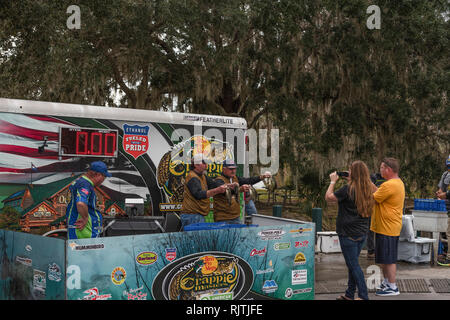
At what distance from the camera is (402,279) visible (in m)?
8.92

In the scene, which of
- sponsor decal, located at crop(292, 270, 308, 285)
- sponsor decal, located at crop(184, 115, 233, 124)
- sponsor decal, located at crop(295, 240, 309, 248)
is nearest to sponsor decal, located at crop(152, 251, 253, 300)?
sponsor decal, located at crop(292, 270, 308, 285)

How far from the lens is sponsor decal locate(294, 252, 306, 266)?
249 inches

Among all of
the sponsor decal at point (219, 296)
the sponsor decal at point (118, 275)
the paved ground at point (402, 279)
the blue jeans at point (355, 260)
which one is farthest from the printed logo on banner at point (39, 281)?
Result: the paved ground at point (402, 279)

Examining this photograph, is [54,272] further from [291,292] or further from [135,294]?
[291,292]

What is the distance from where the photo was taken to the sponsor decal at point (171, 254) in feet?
17.3

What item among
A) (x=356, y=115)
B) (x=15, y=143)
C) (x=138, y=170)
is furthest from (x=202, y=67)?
(x=15, y=143)

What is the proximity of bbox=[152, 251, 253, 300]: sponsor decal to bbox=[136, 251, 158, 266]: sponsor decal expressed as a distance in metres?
0.15

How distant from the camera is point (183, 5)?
14148 millimetres

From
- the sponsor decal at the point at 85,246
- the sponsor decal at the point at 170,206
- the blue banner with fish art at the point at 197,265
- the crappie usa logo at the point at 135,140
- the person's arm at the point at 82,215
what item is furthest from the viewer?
the sponsor decal at the point at 170,206

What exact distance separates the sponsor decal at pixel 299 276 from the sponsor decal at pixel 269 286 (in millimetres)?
301

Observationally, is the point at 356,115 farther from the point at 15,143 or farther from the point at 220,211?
the point at 15,143

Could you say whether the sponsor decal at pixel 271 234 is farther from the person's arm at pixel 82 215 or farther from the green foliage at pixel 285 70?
the green foliage at pixel 285 70

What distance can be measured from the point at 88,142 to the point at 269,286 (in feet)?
10.8

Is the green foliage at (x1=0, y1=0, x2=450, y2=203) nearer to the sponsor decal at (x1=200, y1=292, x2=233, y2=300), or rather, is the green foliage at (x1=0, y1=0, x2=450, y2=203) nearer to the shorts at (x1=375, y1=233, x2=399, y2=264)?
the shorts at (x1=375, y1=233, x2=399, y2=264)
